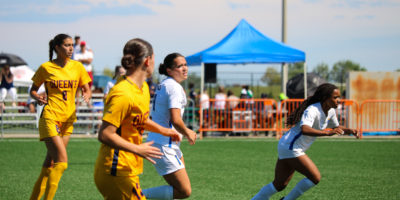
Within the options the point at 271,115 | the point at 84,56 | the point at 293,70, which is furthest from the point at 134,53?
the point at 293,70

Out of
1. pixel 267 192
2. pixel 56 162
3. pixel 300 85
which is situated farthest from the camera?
pixel 300 85

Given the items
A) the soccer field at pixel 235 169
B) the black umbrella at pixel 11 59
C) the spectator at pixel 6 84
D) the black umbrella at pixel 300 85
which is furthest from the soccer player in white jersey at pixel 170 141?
the black umbrella at pixel 11 59

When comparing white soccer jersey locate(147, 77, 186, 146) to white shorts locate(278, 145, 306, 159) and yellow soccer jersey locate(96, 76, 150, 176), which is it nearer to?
yellow soccer jersey locate(96, 76, 150, 176)

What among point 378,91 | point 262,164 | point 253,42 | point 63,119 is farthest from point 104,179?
point 378,91

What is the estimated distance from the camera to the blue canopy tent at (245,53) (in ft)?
58.5

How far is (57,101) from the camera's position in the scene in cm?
620

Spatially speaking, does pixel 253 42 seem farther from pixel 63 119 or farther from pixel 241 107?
pixel 63 119

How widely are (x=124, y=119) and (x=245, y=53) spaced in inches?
573

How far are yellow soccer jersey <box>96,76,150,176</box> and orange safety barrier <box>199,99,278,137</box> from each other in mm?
13182

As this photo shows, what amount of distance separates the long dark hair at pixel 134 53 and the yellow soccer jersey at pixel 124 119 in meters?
0.12

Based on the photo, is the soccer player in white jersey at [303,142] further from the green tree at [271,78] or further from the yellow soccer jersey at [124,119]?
the green tree at [271,78]

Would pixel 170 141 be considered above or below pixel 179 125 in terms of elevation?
below

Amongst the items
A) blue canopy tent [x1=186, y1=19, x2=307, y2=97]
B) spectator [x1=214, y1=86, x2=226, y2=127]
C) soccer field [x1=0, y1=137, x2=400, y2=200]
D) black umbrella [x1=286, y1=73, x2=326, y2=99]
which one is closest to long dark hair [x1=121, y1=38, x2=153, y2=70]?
soccer field [x1=0, y1=137, x2=400, y2=200]

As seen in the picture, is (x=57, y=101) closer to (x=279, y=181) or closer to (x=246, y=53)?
(x=279, y=181)
